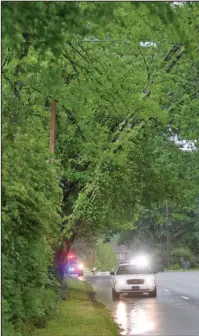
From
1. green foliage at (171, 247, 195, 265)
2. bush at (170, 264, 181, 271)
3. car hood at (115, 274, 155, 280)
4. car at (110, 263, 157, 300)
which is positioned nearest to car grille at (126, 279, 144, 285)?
car at (110, 263, 157, 300)

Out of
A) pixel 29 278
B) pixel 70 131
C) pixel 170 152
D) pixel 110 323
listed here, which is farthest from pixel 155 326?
pixel 170 152

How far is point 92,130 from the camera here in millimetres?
19219

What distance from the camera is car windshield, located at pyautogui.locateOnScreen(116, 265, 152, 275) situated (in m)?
28.6

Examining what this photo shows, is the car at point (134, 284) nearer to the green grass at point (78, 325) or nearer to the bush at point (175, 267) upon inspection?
the green grass at point (78, 325)

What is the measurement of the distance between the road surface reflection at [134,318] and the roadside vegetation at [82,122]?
1.27 metres

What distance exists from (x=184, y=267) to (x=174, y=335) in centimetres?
7130

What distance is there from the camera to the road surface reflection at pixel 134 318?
48.7 feet

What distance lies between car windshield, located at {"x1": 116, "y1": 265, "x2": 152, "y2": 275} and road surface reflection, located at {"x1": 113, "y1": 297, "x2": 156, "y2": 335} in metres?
4.14

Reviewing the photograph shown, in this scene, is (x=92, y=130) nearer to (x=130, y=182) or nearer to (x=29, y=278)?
(x=130, y=182)

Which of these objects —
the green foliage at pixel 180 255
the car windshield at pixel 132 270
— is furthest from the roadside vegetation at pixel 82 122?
the green foliage at pixel 180 255

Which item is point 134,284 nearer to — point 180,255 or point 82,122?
point 82,122

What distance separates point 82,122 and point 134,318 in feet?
18.9

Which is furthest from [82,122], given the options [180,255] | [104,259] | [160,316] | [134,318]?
[104,259]

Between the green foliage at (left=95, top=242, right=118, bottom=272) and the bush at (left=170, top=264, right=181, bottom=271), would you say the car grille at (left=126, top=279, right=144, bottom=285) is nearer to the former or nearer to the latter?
the bush at (left=170, top=264, right=181, bottom=271)
